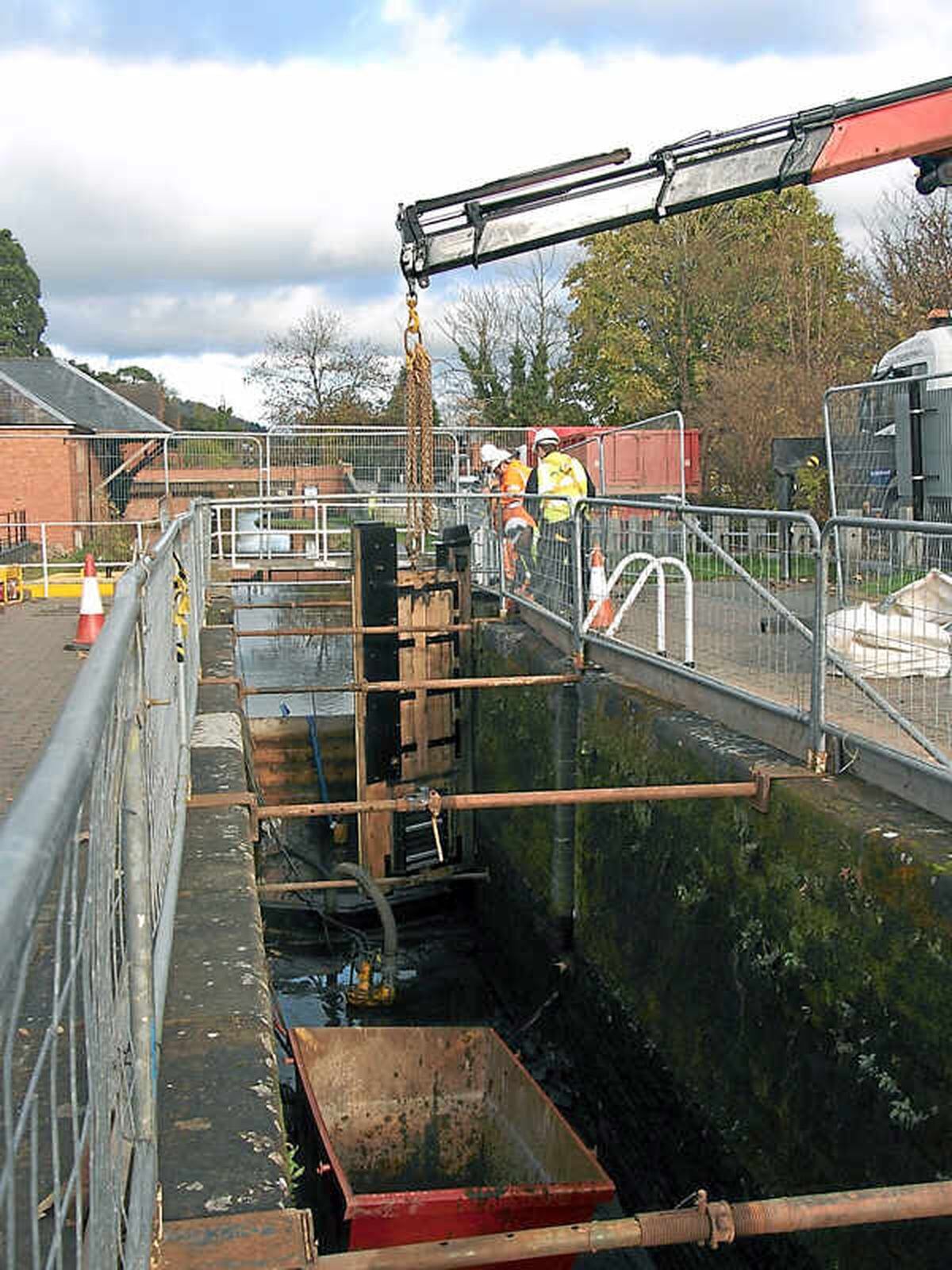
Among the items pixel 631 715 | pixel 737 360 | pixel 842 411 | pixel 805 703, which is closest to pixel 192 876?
pixel 805 703

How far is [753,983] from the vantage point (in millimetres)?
5539

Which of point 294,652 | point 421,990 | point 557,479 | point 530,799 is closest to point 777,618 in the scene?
point 530,799

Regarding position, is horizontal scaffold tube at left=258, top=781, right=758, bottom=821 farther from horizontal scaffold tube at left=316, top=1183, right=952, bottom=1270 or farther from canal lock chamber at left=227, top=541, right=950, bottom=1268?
horizontal scaffold tube at left=316, top=1183, right=952, bottom=1270

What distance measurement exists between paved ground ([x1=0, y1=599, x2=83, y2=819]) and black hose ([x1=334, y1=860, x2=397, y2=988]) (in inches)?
94.7

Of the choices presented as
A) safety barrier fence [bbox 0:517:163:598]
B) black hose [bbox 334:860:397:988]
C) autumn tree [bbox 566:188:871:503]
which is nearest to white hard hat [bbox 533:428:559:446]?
black hose [bbox 334:860:397:988]

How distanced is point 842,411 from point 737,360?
15016 mm

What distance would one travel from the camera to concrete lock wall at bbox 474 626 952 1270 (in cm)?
442

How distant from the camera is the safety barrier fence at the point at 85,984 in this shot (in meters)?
1.16

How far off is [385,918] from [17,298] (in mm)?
95073

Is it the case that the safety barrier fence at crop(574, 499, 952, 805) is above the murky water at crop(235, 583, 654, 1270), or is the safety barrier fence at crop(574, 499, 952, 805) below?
above

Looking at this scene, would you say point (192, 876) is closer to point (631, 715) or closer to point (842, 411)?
point (631, 715)

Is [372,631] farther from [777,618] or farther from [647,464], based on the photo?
[647,464]

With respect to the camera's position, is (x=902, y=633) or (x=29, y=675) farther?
(x=29, y=675)

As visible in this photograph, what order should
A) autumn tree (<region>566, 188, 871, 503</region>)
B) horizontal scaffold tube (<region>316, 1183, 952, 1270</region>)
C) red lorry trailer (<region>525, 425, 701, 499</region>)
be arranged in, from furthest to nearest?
autumn tree (<region>566, 188, 871, 503</region>)
red lorry trailer (<region>525, 425, 701, 499</region>)
horizontal scaffold tube (<region>316, 1183, 952, 1270</region>)
